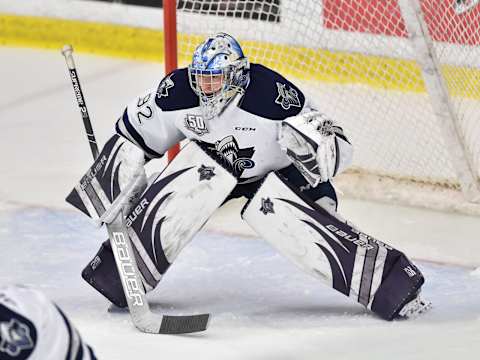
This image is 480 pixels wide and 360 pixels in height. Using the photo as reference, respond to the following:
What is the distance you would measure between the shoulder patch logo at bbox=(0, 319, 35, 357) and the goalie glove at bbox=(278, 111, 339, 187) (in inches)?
53.2

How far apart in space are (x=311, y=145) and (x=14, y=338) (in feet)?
4.52

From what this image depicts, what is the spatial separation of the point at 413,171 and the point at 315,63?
2.58 ft

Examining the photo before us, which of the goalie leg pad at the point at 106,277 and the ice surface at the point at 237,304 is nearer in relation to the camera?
the ice surface at the point at 237,304

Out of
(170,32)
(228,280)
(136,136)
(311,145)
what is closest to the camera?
(311,145)

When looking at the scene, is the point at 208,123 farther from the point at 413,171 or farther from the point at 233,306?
the point at 413,171

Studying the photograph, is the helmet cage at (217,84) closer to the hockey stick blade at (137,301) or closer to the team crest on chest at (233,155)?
the team crest on chest at (233,155)

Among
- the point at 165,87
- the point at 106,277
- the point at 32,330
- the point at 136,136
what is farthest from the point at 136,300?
the point at 32,330

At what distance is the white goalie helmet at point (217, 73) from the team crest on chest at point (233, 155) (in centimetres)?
9

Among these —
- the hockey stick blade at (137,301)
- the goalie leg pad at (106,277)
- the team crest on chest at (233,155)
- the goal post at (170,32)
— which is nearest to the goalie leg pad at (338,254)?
the team crest on chest at (233,155)

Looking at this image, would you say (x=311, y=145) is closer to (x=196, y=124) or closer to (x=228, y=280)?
(x=196, y=124)

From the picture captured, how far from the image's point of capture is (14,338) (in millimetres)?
2008

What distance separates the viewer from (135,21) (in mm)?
6289

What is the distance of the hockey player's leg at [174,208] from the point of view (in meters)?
3.38


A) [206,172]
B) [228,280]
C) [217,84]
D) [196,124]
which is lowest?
[228,280]
